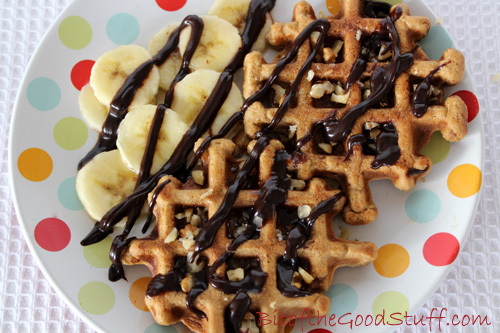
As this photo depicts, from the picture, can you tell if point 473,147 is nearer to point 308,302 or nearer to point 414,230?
point 414,230

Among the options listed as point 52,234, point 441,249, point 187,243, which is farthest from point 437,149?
point 52,234

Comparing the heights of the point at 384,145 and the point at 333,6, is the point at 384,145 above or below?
below

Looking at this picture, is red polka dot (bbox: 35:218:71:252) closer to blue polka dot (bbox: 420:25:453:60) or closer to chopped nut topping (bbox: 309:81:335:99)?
chopped nut topping (bbox: 309:81:335:99)

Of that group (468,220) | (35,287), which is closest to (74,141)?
(35,287)

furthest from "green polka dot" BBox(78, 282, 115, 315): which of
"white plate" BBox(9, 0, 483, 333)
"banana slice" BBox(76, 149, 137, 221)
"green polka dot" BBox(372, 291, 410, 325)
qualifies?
"green polka dot" BBox(372, 291, 410, 325)

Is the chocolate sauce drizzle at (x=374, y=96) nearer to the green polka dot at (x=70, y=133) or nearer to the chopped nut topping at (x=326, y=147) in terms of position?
the chopped nut topping at (x=326, y=147)

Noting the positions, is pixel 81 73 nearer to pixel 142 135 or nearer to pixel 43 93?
pixel 43 93
